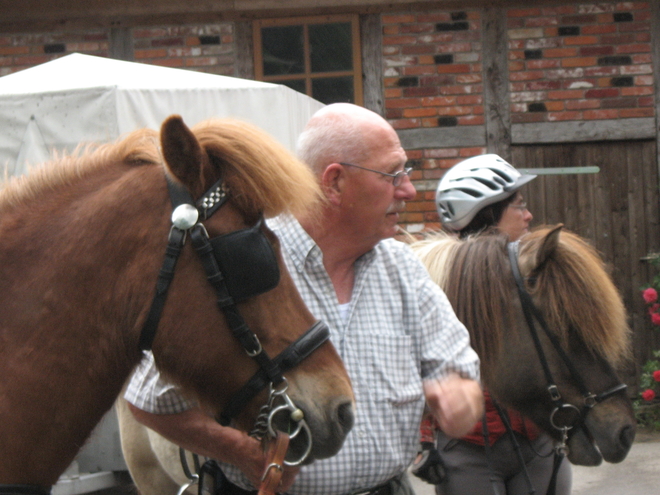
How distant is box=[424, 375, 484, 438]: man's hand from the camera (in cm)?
188

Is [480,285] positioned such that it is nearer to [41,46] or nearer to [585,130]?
[585,130]

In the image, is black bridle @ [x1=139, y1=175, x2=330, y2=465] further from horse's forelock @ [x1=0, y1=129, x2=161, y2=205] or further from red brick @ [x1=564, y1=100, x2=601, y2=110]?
red brick @ [x1=564, y1=100, x2=601, y2=110]

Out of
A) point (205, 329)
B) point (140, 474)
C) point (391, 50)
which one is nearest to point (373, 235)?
point (205, 329)

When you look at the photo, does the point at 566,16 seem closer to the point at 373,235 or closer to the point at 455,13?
the point at 455,13

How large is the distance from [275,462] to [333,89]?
5462mm

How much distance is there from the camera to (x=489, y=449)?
8.53ft

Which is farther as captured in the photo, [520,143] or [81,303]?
[520,143]

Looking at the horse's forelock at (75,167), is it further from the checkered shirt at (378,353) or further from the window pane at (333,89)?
the window pane at (333,89)

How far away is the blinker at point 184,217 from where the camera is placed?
4.95ft

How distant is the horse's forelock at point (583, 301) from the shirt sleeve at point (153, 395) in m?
1.35

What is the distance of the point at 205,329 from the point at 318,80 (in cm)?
546

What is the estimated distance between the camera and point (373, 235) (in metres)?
2.09

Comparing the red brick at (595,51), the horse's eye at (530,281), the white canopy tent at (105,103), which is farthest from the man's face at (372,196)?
the red brick at (595,51)

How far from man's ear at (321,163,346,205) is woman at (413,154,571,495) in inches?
38.9
